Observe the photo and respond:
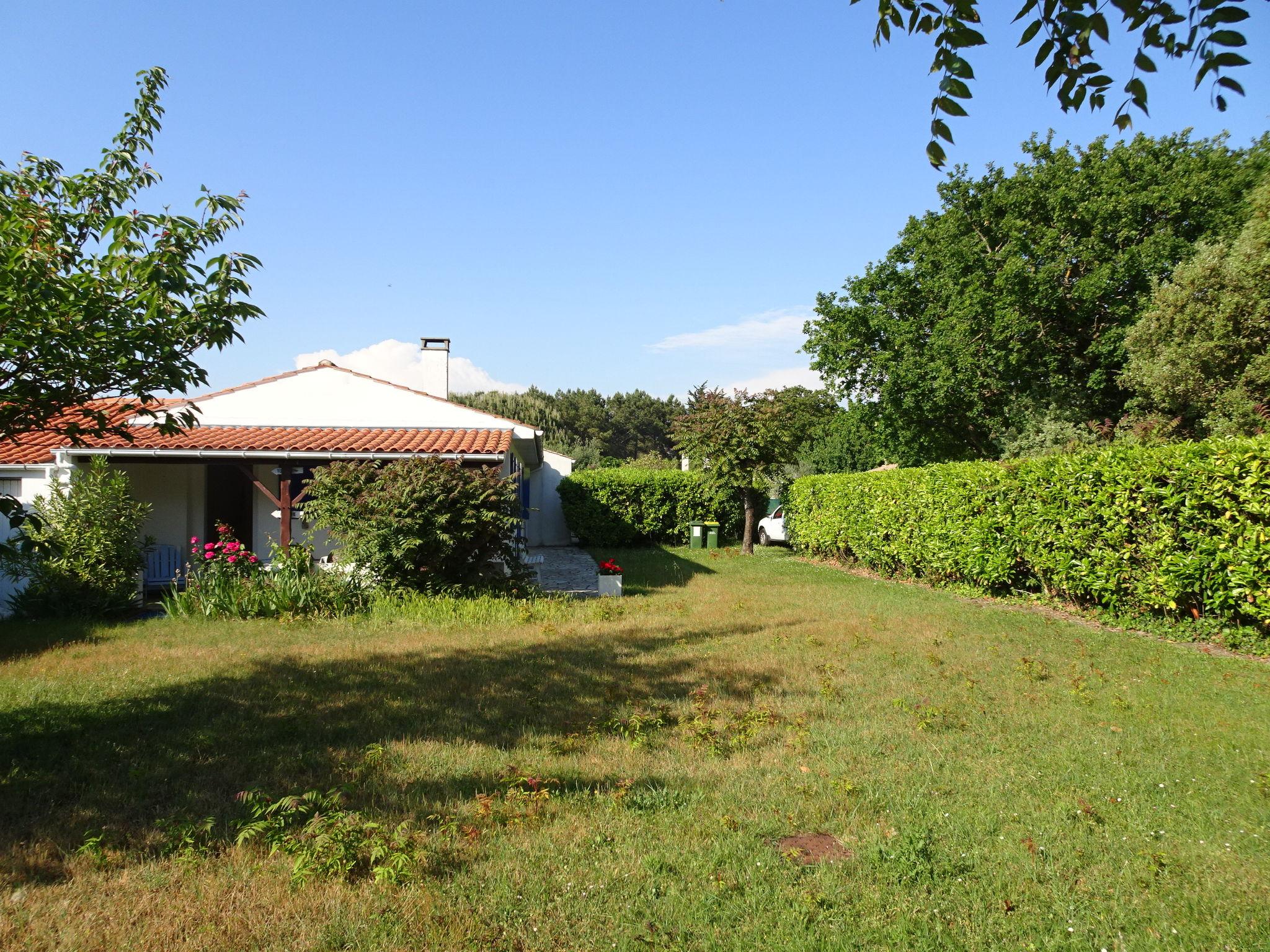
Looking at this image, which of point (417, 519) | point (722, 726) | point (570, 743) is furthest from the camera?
point (417, 519)

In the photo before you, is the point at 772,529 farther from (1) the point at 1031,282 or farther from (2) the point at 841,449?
(2) the point at 841,449

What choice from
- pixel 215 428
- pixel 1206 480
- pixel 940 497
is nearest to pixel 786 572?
pixel 940 497

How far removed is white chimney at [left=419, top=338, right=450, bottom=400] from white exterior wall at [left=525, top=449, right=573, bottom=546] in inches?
290

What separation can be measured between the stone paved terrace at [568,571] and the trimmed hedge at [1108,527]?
6.76 meters

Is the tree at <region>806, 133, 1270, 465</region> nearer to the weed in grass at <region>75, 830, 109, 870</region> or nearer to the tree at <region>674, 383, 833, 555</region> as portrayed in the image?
the tree at <region>674, 383, 833, 555</region>

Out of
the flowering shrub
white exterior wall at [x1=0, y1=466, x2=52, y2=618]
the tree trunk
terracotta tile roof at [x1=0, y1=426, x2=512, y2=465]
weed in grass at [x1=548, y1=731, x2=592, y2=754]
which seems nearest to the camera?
weed in grass at [x1=548, y1=731, x2=592, y2=754]

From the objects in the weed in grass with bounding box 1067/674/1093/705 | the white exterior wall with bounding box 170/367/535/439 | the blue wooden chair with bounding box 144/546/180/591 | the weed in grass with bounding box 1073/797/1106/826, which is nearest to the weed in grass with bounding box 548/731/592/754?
the weed in grass with bounding box 1073/797/1106/826

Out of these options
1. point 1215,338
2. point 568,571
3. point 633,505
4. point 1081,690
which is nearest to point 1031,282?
point 1215,338

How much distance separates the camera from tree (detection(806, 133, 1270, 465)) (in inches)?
925

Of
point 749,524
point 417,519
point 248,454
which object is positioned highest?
point 248,454

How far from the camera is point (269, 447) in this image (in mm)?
13102

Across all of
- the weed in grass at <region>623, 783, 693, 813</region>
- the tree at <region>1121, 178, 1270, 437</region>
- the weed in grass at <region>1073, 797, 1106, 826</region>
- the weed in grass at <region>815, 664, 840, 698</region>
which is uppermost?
the tree at <region>1121, 178, 1270, 437</region>

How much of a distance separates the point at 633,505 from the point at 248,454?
14.4 meters

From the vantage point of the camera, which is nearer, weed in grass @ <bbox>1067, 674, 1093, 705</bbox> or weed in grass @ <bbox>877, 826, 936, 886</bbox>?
weed in grass @ <bbox>877, 826, 936, 886</bbox>
